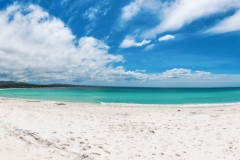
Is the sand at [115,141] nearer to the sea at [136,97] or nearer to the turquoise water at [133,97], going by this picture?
the sea at [136,97]

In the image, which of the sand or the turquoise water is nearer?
the sand

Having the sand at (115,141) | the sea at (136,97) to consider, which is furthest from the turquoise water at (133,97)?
the sand at (115,141)

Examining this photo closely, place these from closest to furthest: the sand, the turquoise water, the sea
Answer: the sand, the sea, the turquoise water

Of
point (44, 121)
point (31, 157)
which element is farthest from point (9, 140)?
point (44, 121)

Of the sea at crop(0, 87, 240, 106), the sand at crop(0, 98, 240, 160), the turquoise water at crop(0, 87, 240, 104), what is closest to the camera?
the sand at crop(0, 98, 240, 160)

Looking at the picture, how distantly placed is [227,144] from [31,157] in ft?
23.0

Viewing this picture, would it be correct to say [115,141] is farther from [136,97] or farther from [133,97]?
[136,97]

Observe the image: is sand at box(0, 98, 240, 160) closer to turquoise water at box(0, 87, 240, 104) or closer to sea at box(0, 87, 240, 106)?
sea at box(0, 87, 240, 106)

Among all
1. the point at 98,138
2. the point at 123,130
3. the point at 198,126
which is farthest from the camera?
the point at 198,126

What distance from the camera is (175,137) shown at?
825cm

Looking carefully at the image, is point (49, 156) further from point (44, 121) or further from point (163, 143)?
point (44, 121)

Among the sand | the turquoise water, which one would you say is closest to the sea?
the turquoise water

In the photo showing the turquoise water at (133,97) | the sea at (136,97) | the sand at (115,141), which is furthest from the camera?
the turquoise water at (133,97)

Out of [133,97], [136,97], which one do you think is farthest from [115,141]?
[136,97]
